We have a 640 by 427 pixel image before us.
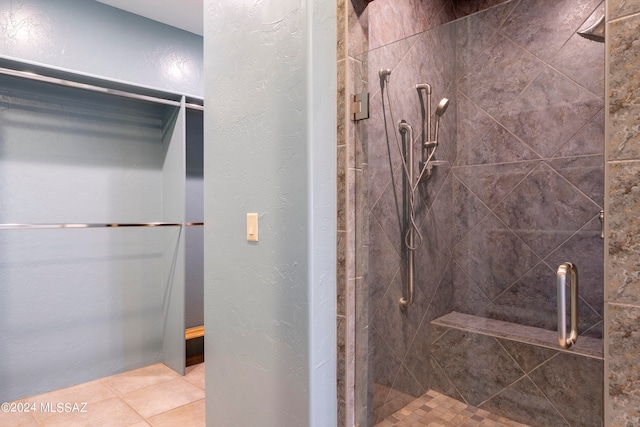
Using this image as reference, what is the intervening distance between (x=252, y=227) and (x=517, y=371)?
0.97 metres

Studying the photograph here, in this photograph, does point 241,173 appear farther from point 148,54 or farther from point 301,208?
point 148,54

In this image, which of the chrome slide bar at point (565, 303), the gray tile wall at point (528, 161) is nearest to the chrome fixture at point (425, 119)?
the gray tile wall at point (528, 161)

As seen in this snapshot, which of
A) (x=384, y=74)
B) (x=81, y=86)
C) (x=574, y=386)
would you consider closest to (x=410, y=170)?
(x=384, y=74)

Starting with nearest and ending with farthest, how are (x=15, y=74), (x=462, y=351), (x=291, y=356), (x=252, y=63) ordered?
(x=462, y=351) → (x=291, y=356) → (x=252, y=63) → (x=15, y=74)

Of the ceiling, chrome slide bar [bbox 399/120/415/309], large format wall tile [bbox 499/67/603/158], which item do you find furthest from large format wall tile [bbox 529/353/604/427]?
the ceiling

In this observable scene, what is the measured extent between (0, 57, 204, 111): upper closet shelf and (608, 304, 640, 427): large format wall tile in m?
2.66

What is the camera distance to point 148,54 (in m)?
2.79

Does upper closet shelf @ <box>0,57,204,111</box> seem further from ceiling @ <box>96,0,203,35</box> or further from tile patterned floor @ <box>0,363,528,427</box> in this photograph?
tile patterned floor @ <box>0,363,528,427</box>

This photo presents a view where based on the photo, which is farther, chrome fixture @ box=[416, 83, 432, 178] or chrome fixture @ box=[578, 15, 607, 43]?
chrome fixture @ box=[416, 83, 432, 178]

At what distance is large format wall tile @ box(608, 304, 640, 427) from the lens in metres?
0.83

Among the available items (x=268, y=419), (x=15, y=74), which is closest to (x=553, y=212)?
(x=268, y=419)

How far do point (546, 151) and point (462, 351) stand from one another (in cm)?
64

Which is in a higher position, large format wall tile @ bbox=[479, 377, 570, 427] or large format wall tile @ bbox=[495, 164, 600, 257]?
large format wall tile @ bbox=[495, 164, 600, 257]

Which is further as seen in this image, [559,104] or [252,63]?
[252,63]
